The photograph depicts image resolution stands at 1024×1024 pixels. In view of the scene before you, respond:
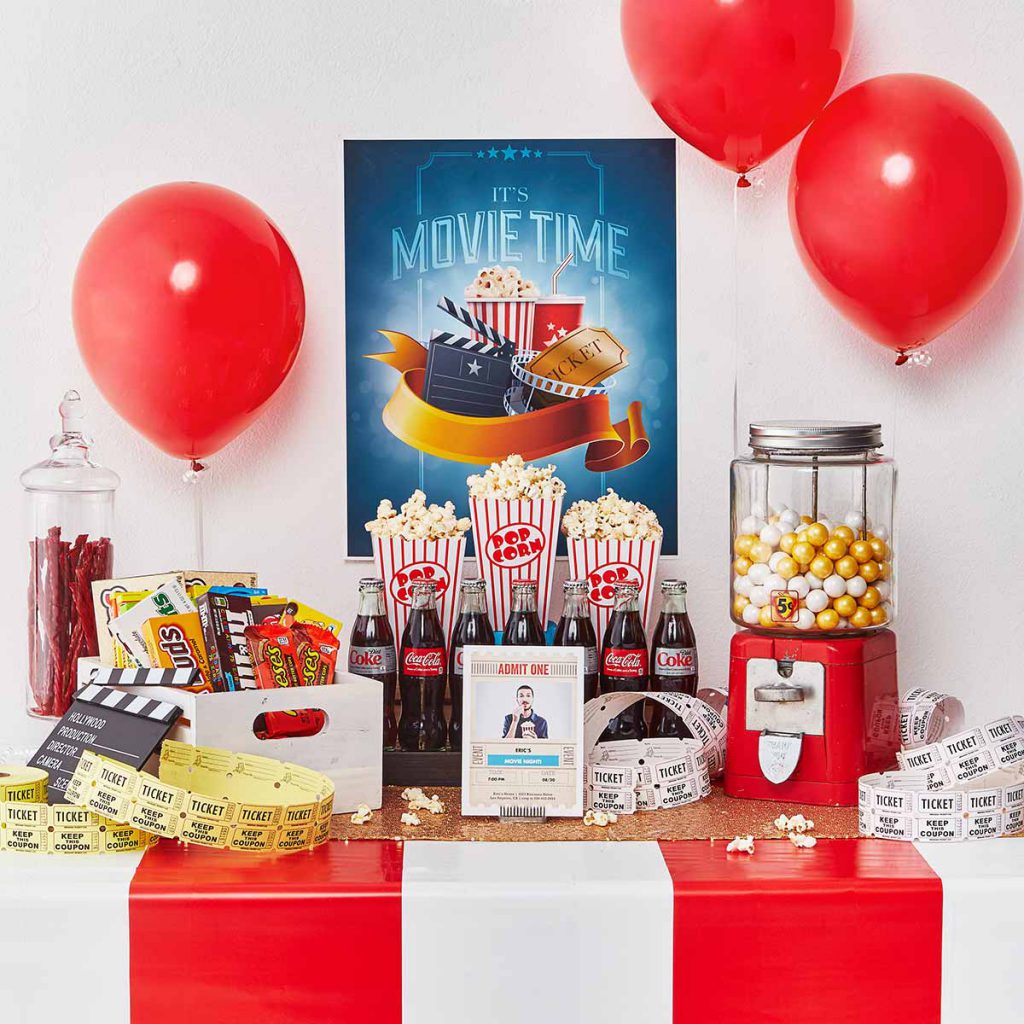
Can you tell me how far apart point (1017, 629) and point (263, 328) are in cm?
139

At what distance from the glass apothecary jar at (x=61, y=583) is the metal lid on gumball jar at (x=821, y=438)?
3.42ft

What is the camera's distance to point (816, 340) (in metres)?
2.24

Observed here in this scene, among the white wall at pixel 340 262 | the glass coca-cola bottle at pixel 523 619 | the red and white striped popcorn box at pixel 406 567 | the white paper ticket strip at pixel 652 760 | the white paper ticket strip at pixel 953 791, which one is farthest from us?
the white wall at pixel 340 262

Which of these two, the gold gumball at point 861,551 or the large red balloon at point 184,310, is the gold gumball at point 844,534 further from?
the large red balloon at point 184,310

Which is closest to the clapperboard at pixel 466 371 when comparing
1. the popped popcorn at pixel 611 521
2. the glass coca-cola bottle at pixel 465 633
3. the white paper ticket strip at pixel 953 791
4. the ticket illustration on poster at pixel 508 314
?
the ticket illustration on poster at pixel 508 314

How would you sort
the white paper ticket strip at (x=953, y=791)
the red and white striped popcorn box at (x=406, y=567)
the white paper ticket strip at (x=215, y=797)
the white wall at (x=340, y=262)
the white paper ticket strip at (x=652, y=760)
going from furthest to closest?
the white wall at (x=340, y=262) < the red and white striped popcorn box at (x=406, y=567) < the white paper ticket strip at (x=652, y=760) < the white paper ticket strip at (x=953, y=791) < the white paper ticket strip at (x=215, y=797)

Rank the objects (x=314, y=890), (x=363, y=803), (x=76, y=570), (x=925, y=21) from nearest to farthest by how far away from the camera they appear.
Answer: (x=314, y=890) < (x=363, y=803) < (x=76, y=570) < (x=925, y=21)

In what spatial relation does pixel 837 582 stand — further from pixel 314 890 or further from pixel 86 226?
pixel 86 226

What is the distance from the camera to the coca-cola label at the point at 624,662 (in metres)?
1.99

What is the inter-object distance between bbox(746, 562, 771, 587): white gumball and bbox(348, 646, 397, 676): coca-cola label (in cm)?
57

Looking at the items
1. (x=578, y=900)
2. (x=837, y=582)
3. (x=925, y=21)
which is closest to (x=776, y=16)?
(x=925, y=21)

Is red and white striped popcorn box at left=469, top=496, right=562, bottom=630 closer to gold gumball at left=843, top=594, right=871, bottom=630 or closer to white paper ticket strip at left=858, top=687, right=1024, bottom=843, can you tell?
gold gumball at left=843, top=594, right=871, bottom=630

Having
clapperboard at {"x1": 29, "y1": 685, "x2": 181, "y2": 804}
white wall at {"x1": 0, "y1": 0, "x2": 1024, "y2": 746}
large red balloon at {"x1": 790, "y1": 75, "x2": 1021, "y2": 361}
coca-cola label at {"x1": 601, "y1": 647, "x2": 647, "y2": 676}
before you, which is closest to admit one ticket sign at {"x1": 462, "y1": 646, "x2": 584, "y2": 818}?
coca-cola label at {"x1": 601, "y1": 647, "x2": 647, "y2": 676}

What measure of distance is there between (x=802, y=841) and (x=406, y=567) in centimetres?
75
